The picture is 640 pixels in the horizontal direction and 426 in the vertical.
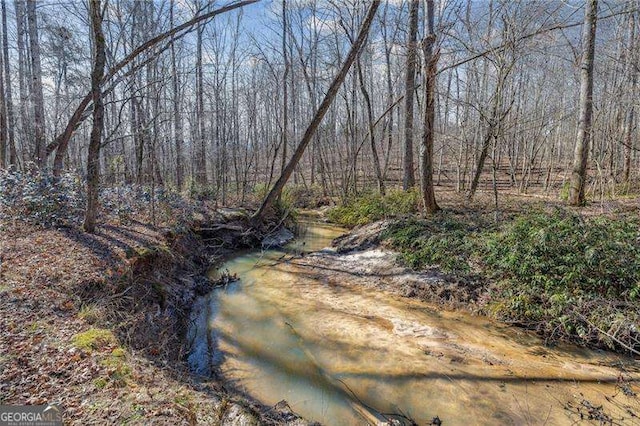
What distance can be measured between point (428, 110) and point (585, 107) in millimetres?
3762

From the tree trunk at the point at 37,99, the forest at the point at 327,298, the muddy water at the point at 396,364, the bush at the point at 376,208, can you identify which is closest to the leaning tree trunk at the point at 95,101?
the forest at the point at 327,298

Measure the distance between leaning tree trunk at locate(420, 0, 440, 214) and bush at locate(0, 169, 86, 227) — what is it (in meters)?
8.21

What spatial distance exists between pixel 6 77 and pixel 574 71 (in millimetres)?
25487

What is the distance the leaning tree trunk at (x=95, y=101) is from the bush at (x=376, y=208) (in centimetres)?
707

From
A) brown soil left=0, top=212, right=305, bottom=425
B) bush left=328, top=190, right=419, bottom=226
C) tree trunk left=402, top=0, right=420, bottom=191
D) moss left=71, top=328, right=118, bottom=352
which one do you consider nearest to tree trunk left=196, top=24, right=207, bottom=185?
bush left=328, top=190, right=419, bottom=226

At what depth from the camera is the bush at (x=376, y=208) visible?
10.1 meters

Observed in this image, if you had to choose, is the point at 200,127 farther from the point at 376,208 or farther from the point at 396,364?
the point at 396,364

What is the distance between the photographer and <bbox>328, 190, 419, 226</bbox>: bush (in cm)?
1015

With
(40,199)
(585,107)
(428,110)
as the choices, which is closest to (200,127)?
(40,199)

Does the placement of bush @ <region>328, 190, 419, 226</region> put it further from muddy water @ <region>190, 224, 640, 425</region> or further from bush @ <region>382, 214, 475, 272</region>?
muddy water @ <region>190, 224, 640, 425</region>

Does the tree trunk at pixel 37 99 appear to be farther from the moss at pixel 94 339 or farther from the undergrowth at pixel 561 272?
the undergrowth at pixel 561 272

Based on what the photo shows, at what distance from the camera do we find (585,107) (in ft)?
27.1

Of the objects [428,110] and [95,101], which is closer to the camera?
[95,101]

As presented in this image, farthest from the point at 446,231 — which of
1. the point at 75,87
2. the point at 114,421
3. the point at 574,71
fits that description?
the point at 75,87
